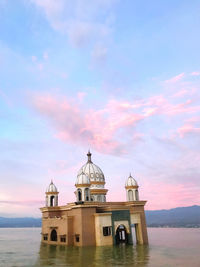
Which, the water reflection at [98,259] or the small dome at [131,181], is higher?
the small dome at [131,181]

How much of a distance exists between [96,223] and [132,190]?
11080 millimetres

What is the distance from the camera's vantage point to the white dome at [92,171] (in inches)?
1975

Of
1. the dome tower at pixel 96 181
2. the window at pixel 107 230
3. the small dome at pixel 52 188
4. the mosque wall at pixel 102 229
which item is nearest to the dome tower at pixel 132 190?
the dome tower at pixel 96 181

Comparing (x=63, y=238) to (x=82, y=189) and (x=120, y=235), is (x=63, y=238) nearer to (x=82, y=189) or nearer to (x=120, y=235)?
(x=82, y=189)

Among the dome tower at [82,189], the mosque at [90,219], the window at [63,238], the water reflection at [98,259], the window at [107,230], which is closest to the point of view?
the water reflection at [98,259]

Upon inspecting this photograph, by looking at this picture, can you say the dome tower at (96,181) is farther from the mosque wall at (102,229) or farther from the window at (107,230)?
the mosque wall at (102,229)

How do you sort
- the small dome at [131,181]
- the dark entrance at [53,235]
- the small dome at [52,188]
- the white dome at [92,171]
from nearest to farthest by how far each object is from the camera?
the dark entrance at [53,235], the small dome at [131,181], the small dome at [52,188], the white dome at [92,171]

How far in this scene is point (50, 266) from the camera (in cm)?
2430

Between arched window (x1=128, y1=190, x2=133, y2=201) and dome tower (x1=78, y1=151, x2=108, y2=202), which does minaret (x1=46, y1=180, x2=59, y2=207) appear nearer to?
dome tower (x1=78, y1=151, x2=108, y2=202)

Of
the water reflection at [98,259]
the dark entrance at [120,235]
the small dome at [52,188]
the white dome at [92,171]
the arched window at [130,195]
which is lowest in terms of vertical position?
the water reflection at [98,259]

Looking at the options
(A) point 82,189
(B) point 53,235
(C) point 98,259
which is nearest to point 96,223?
(A) point 82,189

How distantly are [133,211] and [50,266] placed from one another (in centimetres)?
2047

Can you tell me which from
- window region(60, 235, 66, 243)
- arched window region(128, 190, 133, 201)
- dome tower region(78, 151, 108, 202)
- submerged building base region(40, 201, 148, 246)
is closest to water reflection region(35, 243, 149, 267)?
submerged building base region(40, 201, 148, 246)

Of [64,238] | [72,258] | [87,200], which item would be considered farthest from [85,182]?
[72,258]
